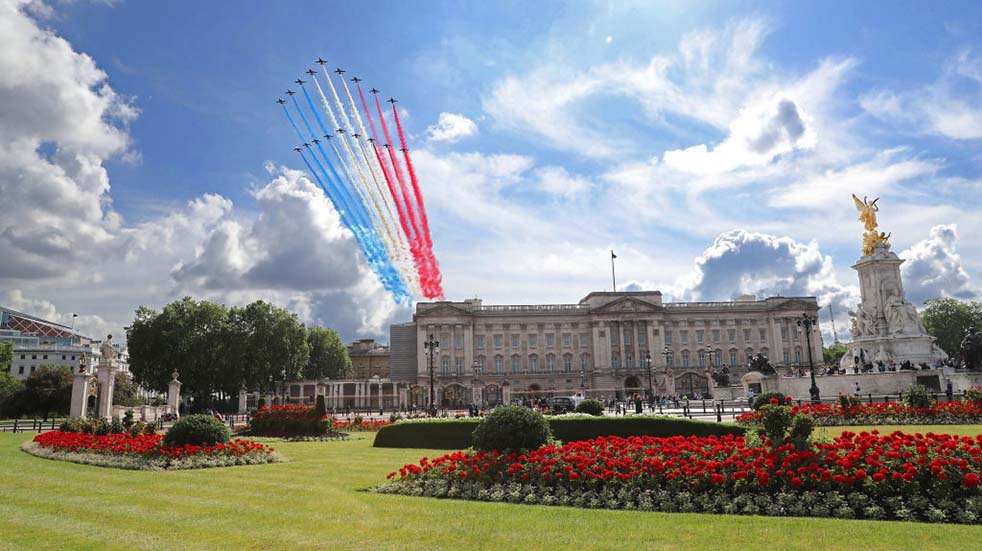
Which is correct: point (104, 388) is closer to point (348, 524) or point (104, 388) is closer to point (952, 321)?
point (348, 524)

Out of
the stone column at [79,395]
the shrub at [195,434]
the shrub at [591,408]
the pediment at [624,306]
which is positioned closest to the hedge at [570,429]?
the shrub at [591,408]

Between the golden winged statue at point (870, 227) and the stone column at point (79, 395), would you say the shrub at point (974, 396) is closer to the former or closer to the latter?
the golden winged statue at point (870, 227)

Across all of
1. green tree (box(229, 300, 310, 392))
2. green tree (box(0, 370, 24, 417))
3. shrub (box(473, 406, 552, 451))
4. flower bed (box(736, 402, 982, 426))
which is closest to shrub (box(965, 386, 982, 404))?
flower bed (box(736, 402, 982, 426))

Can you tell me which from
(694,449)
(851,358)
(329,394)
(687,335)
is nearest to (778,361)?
(687,335)

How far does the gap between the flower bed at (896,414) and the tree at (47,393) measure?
2361 inches

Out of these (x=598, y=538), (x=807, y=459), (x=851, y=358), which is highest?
(x=851, y=358)

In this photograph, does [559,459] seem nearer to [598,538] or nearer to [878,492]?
[598,538]

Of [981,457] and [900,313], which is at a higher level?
[900,313]

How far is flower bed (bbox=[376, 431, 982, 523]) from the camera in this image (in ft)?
30.7

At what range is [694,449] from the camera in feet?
38.9

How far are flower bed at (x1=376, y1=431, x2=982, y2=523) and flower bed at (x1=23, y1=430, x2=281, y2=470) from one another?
688cm

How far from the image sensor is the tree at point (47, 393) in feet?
200

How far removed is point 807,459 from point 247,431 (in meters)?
28.4

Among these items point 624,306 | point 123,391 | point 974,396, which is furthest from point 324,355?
point 974,396
